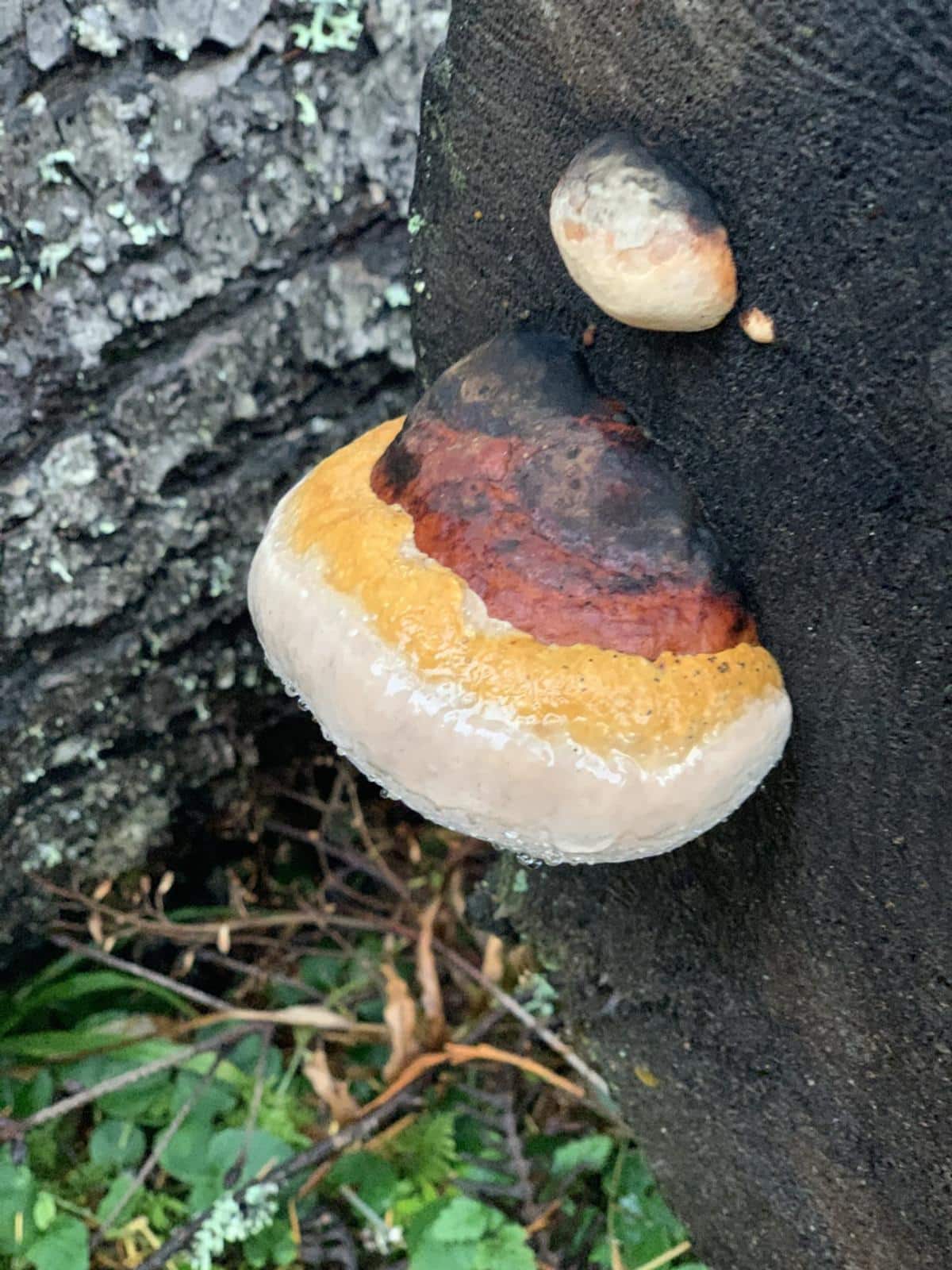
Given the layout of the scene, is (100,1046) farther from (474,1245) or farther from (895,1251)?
(895,1251)

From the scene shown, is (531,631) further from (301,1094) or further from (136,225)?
(301,1094)

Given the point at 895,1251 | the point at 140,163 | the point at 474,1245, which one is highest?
the point at 140,163

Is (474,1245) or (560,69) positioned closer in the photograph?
(560,69)

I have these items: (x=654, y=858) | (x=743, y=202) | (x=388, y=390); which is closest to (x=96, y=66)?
(x=388, y=390)

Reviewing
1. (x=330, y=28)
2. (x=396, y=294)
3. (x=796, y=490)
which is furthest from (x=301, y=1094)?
(x=330, y=28)

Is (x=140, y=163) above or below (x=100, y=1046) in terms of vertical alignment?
above

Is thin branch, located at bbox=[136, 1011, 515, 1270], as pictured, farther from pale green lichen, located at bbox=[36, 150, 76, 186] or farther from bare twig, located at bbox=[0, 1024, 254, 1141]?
pale green lichen, located at bbox=[36, 150, 76, 186]

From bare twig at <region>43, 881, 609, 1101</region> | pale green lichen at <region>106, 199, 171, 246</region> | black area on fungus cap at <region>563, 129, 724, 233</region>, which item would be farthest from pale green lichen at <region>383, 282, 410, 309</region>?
bare twig at <region>43, 881, 609, 1101</region>
